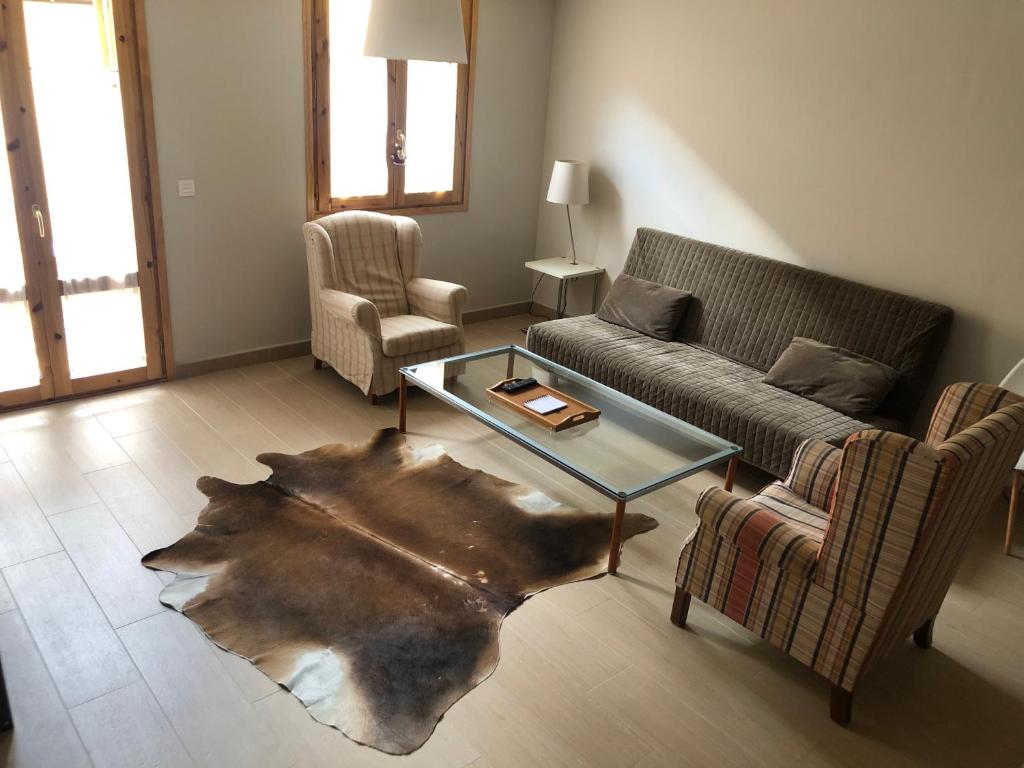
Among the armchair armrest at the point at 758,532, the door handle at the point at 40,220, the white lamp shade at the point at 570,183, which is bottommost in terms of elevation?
the armchair armrest at the point at 758,532

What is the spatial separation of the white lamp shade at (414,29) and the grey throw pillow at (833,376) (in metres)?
2.28

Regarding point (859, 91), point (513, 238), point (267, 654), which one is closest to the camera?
point (267, 654)

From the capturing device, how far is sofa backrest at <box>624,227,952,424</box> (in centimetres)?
409

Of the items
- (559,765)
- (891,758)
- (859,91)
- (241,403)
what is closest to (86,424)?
(241,403)

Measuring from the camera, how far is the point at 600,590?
3.21m

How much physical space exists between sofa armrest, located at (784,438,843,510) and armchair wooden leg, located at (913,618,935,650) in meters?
0.53

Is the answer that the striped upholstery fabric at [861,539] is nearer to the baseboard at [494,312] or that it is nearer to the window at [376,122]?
the window at [376,122]

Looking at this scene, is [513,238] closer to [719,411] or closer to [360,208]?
[360,208]

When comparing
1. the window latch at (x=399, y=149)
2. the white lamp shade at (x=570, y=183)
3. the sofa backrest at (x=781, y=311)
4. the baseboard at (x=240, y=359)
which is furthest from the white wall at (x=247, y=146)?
the sofa backrest at (x=781, y=311)

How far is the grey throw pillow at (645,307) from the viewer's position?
4918 millimetres

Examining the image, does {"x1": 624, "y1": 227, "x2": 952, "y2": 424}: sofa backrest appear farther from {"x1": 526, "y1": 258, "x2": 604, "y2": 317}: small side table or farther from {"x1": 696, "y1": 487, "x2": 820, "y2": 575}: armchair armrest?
{"x1": 696, "y1": 487, "x2": 820, "y2": 575}: armchair armrest

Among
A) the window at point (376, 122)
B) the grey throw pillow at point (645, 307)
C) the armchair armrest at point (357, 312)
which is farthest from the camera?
the grey throw pillow at point (645, 307)

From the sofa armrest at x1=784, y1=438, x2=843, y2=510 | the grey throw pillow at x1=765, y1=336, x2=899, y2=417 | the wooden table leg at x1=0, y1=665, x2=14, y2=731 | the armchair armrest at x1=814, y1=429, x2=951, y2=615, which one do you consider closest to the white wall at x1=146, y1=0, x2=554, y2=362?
the grey throw pillow at x1=765, y1=336, x2=899, y2=417

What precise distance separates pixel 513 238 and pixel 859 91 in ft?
8.77
